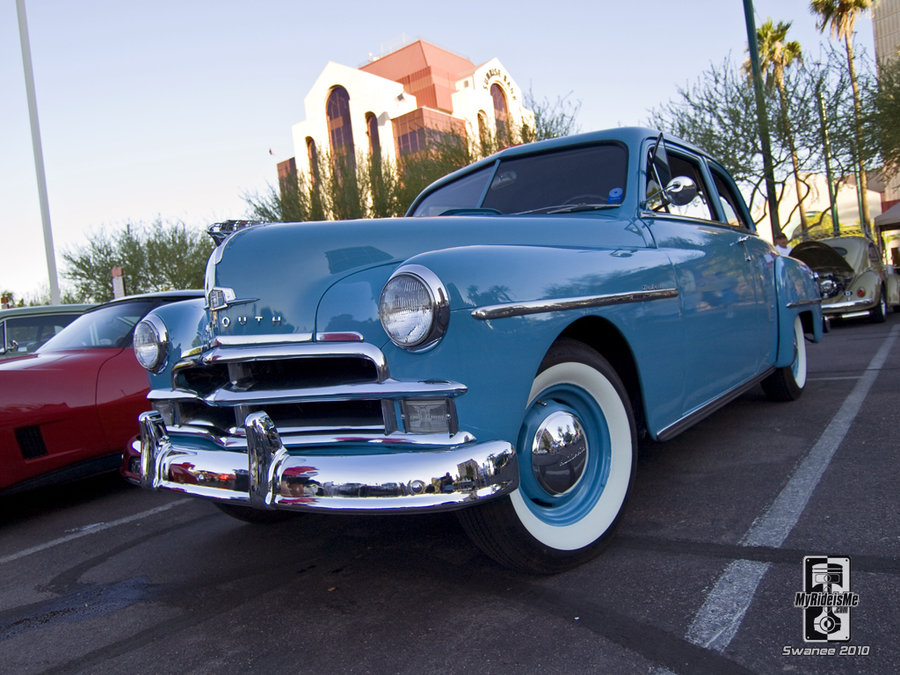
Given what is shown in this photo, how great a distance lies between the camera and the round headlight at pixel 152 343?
2666 mm

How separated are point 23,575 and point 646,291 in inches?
114

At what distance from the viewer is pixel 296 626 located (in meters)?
2.08

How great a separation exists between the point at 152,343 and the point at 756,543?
2.37 metres

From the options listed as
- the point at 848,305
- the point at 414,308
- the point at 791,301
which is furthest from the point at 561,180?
the point at 848,305

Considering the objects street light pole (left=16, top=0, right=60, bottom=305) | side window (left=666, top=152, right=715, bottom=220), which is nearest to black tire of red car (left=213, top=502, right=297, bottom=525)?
side window (left=666, top=152, right=715, bottom=220)

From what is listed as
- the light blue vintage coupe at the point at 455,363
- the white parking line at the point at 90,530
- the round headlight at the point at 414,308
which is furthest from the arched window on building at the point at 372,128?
the round headlight at the point at 414,308

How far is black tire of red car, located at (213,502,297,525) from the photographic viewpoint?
3.02m

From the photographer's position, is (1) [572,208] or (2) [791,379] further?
(2) [791,379]

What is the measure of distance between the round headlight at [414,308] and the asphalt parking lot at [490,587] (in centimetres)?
86

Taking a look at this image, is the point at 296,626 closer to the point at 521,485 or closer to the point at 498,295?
the point at 521,485

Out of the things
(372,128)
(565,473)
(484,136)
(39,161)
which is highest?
(372,128)

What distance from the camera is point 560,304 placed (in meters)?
2.15

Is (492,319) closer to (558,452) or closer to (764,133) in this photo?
(558,452)

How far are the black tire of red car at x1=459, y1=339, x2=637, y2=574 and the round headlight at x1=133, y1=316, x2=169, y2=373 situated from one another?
1.41 metres
